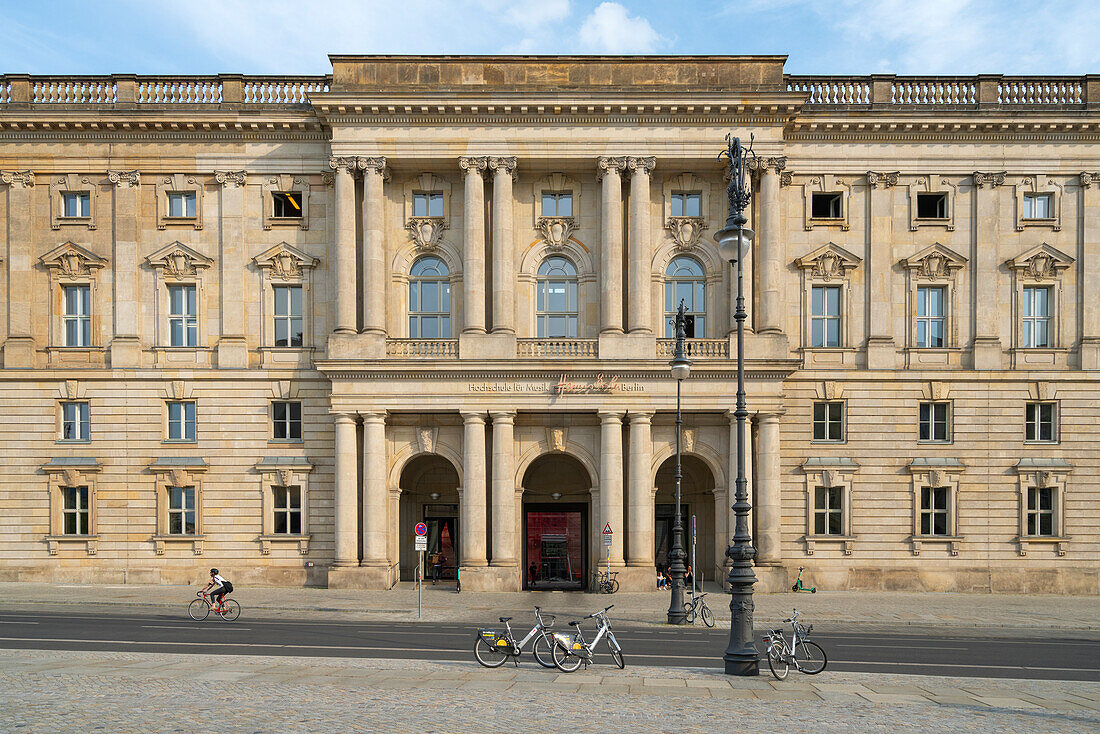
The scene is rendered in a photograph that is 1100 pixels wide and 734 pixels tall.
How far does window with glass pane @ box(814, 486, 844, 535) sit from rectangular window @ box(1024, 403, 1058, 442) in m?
9.00

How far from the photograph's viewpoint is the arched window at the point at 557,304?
130 feet

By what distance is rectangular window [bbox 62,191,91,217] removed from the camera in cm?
3922

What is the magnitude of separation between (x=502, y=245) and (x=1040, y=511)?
88.0 ft

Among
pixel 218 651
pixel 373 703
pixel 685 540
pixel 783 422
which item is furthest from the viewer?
pixel 685 540

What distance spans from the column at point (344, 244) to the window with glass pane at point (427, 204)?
122 inches

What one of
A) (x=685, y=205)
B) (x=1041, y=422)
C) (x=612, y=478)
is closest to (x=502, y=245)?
(x=685, y=205)

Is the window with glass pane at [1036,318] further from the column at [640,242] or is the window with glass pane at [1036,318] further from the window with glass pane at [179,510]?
the window with glass pane at [179,510]

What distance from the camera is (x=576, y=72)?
1476 inches

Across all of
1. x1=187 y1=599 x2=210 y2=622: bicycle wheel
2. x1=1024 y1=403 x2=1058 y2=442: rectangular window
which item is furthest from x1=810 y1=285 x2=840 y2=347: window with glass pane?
x1=187 y1=599 x2=210 y2=622: bicycle wheel

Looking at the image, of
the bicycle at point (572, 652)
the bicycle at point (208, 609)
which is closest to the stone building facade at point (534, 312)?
the bicycle at point (208, 609)

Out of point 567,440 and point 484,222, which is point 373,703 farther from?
point 484,222

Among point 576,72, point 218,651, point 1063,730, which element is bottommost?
point 218,651

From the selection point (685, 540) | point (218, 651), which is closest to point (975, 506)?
point (685, 540)

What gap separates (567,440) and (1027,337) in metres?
21.6
